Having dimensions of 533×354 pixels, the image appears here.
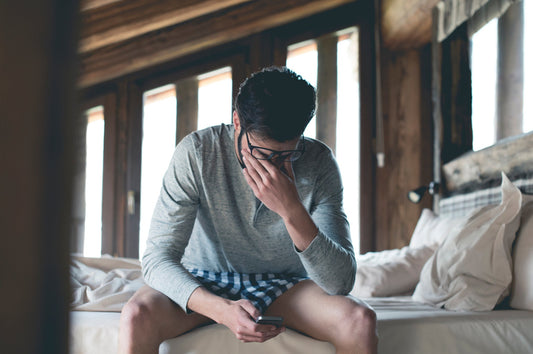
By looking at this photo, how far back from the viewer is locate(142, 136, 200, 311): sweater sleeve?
54.8 inches

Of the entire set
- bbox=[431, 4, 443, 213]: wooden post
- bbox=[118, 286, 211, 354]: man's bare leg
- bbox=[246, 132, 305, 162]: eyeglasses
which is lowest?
bbox=[118, 286, 211, 354]: man's bare leg

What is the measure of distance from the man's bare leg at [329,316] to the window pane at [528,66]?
271 cm

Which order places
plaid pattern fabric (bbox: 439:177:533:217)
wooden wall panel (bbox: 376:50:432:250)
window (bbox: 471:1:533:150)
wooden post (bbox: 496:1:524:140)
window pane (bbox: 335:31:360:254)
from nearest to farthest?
plaid pattern fabric (bbox: 439:177:533:217) → wooden post (bbox: 496:1:524:140) → window (bbox: 471:1:533:150) → wooden wall panel (bbox: 376:50:432:250) → window pane (bbox: 335:31:360:254)

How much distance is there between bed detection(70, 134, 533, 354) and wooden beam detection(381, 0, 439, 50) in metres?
1.60

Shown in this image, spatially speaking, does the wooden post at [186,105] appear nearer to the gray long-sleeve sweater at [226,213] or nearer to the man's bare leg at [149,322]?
the gray long-sleeve sweater at [226,213]

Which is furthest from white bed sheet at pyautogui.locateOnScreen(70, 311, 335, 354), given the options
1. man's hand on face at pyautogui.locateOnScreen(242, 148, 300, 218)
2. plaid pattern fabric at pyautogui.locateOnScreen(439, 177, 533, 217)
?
plaid pattern fabric at pyautogui.locateOnScreen(439, 177, 533, 217)

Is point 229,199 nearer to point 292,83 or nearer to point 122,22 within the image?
point 292,83

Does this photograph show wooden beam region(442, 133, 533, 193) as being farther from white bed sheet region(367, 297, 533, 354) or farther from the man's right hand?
the man's right hand

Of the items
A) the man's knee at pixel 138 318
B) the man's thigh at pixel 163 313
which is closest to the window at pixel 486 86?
the man's thigh at pixel 163 313

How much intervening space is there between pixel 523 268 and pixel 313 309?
84cm

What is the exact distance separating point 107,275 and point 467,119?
249 centimetres

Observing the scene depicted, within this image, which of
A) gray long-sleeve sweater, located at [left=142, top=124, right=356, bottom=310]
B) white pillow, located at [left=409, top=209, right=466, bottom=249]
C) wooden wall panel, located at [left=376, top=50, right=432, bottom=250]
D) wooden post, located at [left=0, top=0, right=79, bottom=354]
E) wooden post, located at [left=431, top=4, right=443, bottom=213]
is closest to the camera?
wooden post, located at [left=0, top=0, right=79, bottom=354]

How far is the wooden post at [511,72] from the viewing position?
3660mm

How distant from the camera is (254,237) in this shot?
1.59 m
